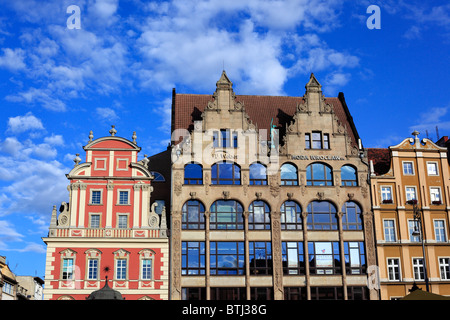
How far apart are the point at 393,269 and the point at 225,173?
49.8 ft

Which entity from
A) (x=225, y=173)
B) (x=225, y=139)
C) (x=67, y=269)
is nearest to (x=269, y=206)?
(x=225, y=173)

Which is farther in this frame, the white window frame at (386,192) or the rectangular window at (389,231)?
the white window frame at (386,192)

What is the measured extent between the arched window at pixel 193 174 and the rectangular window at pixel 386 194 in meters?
14.9

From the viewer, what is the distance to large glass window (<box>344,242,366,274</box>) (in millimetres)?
43562

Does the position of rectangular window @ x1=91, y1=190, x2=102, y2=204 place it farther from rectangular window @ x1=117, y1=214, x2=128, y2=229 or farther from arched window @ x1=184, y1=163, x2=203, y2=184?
arched window @ x1=184, y1=163, x2=203, y2=184

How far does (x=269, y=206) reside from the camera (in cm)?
4447

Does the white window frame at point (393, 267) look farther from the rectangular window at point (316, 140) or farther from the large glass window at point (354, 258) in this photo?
the rectangular window at point (316, 140)

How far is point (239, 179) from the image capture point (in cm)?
4503

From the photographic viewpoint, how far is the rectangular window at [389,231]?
44.6 m

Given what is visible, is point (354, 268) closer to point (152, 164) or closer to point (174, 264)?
point (174, 264)

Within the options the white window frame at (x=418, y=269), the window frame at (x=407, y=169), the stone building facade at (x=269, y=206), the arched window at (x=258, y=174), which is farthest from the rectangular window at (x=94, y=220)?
the window frame at (x=407, y=169)

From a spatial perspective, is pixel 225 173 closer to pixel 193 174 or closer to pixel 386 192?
pixel 193 174
